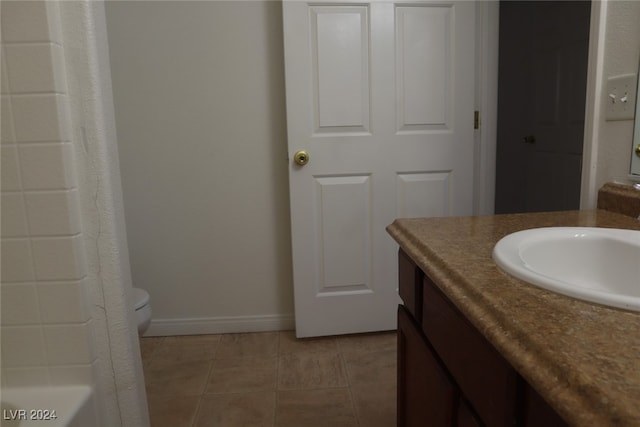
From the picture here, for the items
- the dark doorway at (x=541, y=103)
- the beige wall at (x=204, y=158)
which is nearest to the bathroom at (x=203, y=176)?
the beige wall at (x=204, y=158)

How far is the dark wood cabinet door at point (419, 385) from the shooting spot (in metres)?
0.78

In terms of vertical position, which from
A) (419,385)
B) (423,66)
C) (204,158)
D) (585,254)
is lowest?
(419,385)

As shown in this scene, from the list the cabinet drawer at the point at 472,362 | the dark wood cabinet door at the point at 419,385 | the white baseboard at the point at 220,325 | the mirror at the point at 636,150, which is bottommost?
the white baseboard at the point at 220,325

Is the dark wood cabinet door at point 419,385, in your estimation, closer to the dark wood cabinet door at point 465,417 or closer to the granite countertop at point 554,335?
the dark wood cabinet door at point 465,417

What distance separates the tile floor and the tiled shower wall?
0.74 meters

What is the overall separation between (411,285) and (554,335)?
0.49 meters

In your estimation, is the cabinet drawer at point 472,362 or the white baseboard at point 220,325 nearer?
the cabinet drawer at point 472,362

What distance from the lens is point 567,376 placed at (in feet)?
1.32

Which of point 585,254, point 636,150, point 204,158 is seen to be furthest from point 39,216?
point 636,150

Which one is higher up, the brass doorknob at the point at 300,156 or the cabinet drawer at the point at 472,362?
the brass doorknob at the point at 300,156

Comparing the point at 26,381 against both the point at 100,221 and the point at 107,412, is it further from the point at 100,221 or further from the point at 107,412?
the point at 100,221

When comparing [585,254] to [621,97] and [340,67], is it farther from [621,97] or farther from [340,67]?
[340,67]

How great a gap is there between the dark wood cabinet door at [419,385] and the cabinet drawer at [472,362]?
4 centimetres

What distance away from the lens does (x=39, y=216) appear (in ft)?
3.17
